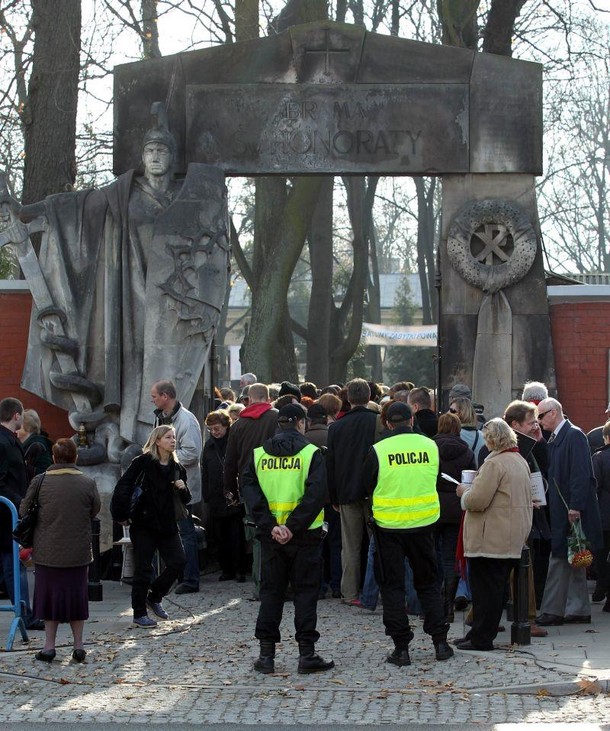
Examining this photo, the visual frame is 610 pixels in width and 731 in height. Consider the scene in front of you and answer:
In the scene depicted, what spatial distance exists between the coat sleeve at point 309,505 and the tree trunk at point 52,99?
9.58m

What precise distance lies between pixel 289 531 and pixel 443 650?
56.5 inches

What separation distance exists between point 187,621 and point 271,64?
7231 millimetres

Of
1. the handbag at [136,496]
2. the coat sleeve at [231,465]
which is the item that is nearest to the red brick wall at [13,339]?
the coat sleeve at [231,465]

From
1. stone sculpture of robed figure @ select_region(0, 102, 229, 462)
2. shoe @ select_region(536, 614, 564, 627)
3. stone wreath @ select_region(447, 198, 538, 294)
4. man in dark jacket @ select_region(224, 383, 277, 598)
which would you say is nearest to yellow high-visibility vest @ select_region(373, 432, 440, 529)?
shoe @ select_region(536, 614, 564, 627)

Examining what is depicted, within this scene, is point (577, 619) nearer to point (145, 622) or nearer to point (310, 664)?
point (310, 664)

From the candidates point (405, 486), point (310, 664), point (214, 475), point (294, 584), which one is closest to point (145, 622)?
point (294, 584)

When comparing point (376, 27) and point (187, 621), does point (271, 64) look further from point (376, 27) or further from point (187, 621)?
point (376, 27)

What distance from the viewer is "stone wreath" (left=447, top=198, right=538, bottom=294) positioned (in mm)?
17297

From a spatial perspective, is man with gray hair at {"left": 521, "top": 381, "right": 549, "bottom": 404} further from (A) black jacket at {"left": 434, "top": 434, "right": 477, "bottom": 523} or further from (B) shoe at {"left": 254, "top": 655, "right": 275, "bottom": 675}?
(B) shoe at {"left": 254, "top": 655, "right": 275, "bottom": 675}

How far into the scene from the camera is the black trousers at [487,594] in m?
10.7

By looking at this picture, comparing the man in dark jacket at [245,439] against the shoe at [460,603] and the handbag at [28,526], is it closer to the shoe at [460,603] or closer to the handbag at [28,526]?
the shoe at [460,603]

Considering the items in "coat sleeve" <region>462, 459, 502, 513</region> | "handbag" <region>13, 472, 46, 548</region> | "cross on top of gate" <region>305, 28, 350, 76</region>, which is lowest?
"handbag" <region>13, 472, 46, 548</region>

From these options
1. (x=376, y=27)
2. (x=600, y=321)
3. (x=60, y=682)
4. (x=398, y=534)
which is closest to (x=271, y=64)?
(x=600, y=321)

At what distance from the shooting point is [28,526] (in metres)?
10.6
